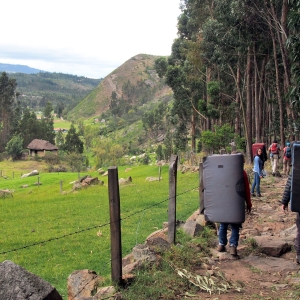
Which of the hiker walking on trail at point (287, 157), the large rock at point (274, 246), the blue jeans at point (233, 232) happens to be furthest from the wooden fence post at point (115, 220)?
the hiker walking on trail at point (287, 157)

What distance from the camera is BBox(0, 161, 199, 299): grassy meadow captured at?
9.60m

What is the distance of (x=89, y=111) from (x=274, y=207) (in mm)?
158041

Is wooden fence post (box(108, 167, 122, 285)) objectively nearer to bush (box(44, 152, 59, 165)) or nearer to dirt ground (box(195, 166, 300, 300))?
dirt ground (box(195, 166, 300, 300))

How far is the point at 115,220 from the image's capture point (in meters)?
5.16

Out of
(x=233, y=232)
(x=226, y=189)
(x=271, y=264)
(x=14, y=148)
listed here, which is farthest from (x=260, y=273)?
(x=14, y=148)

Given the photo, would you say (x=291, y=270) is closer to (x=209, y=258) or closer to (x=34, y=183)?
(x=209, y=258)

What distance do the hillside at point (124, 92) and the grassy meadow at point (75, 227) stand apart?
110579 millimetres

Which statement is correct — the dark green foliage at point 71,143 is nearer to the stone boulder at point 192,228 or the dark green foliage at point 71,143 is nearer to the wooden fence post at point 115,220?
the stone boulder at point 192,228

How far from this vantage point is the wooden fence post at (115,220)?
515 cm

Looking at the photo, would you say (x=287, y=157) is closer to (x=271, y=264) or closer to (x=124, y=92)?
(x=271, y=264)

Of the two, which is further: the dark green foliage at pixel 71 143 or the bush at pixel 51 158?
the dark green foliage at pixel 71 143

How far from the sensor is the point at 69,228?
1468 centimetres

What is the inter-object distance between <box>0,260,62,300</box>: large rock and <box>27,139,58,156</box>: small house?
72.4 metres

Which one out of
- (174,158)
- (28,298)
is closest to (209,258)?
(174,158)
